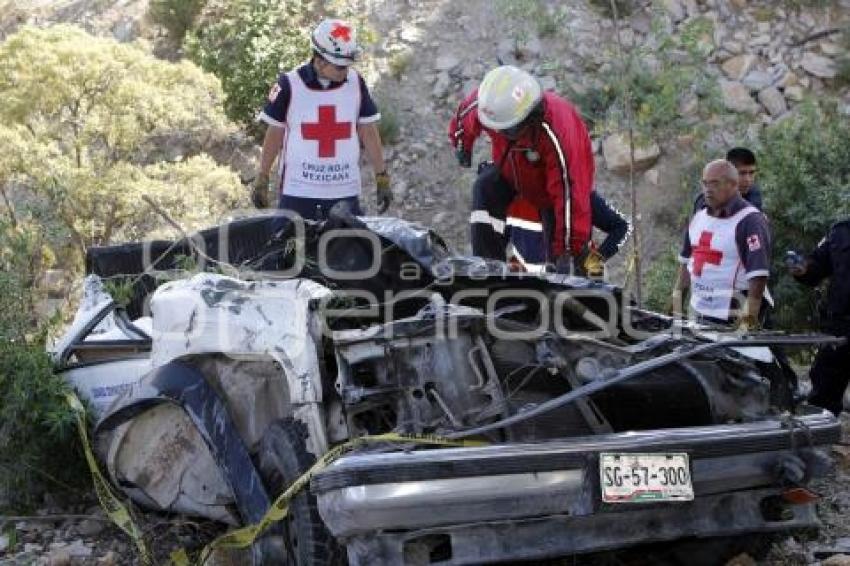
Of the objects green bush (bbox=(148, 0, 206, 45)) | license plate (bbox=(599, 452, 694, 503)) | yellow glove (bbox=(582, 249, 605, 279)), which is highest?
green bush (bbox=(148, 0, 206, 45))

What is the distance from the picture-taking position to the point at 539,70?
13.6 metres

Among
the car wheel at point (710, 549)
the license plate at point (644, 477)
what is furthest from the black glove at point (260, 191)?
the license plate at point (644, 477)

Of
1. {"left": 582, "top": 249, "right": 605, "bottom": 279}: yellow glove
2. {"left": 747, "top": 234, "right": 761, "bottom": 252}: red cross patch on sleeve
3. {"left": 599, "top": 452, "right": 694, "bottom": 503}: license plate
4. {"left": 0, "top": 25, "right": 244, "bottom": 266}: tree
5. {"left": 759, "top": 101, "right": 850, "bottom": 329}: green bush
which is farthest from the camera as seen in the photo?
Answer: {"left": 0, "top": 25, "right": 244, "bottom": 266}: tree

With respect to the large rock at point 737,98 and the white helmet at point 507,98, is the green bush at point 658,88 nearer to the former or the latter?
the large rock at point 737,98

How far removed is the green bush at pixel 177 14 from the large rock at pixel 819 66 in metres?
7.67

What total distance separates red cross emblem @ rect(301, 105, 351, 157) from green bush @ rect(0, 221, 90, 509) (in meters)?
2.08

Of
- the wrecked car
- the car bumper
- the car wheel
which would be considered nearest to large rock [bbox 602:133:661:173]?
the wrecked car

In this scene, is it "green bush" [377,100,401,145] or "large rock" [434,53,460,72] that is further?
"large rock" [434,53,460,72]

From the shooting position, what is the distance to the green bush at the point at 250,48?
13.0 meters

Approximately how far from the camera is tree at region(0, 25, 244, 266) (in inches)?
401

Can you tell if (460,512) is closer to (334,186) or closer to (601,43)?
(334,186)

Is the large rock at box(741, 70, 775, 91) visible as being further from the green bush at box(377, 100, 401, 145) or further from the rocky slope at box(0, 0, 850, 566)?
the green bush at box(377, 100, 401, 145)

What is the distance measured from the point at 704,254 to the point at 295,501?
325 centimetres

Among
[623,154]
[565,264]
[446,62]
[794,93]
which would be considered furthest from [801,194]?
[446,62]
